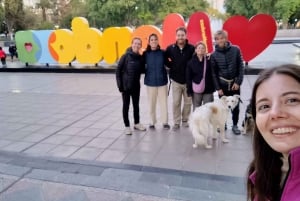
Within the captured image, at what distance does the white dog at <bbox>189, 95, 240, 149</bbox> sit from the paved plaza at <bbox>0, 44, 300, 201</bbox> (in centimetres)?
18

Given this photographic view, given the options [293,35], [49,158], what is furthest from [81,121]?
[293,35]

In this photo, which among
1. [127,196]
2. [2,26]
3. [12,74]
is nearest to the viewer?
[127,196]

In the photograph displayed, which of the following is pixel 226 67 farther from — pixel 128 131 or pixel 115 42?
pixel 115 42

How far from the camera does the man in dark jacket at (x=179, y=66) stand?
5.23m

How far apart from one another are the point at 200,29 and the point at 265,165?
9.45 metres

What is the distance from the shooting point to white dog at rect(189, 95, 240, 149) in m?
4.41

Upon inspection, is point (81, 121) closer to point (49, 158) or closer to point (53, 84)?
point (49, 158)

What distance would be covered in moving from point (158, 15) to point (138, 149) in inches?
1061

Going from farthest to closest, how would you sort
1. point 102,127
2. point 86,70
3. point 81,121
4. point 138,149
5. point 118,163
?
1. point 86,70
2. point 81,121
3. point 102,127
4. point 138,149
5. point 118,163

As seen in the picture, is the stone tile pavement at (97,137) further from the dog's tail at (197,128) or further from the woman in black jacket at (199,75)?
the woman in black jacket at (199,75)

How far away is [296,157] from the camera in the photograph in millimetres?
981

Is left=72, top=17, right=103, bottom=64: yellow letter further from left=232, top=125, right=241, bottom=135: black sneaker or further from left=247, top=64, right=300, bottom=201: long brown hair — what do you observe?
left=247, top=64, right=300, bottom=201: long brown hair

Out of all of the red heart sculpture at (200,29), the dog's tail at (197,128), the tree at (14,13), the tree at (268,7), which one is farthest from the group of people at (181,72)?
the tree at (14,13)

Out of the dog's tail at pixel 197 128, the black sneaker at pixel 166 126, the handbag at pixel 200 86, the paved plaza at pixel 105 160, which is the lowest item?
the paved plaza at pixel 105 160
